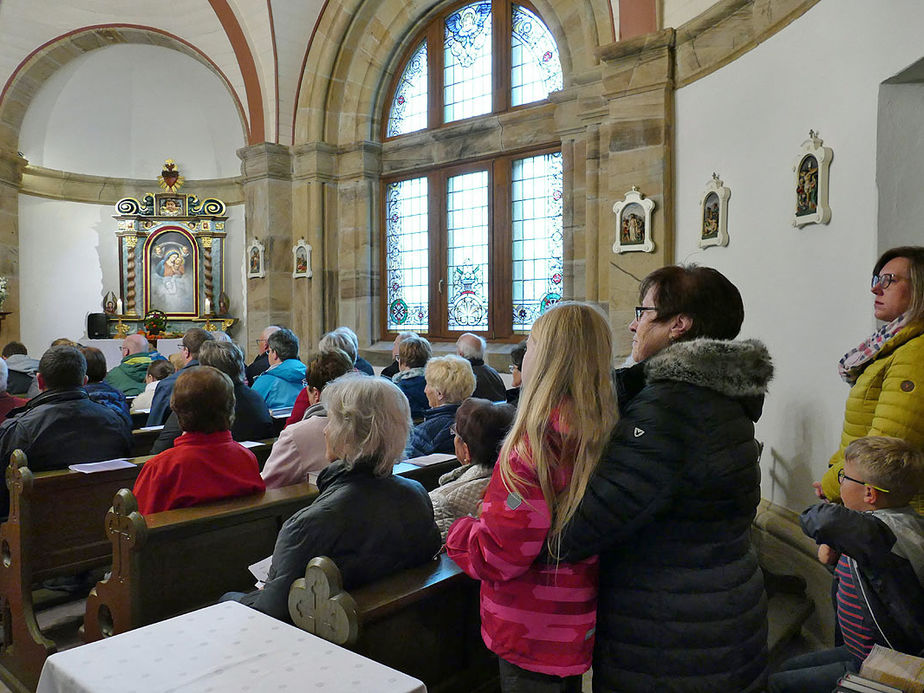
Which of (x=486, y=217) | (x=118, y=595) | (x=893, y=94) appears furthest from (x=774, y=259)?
(x=486, y=217)

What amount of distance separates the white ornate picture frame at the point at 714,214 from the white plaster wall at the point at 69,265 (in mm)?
9714

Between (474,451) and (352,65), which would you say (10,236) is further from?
(474,451)

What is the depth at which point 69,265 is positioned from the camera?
1291cm

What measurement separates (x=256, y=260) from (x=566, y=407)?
30.4ft

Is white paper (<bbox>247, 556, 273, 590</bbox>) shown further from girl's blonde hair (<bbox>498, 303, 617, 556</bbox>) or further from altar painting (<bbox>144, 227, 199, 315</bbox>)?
altar painting (<bbox>144, 227, 199, 315</bbox>)

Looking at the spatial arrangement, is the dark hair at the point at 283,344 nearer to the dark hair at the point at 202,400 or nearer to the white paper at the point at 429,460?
the white paper at the point at 429,460

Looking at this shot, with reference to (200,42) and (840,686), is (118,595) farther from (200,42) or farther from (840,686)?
(200,42)

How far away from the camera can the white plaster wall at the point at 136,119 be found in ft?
41.9

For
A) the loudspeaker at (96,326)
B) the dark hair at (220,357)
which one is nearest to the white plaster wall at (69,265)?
the loudspeaker at (96,326)

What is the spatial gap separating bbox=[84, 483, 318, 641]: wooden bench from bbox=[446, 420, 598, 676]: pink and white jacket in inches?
54.1

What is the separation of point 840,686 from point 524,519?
2.41 feet

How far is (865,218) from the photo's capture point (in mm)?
3490

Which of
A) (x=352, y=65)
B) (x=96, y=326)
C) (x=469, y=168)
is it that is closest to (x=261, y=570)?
(x=469, y=168)

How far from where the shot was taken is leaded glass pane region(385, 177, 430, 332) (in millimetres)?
9672
